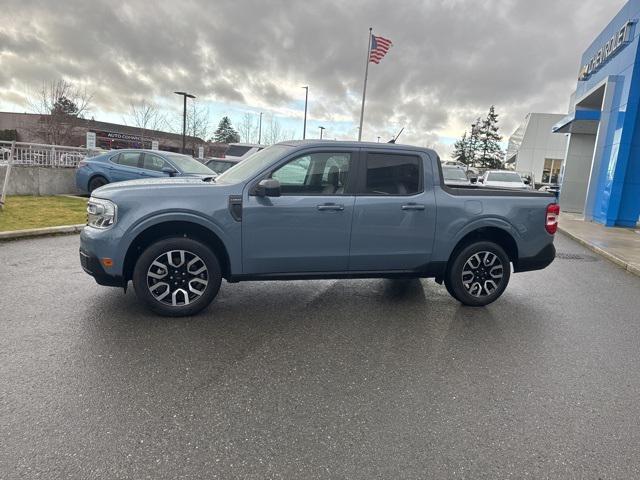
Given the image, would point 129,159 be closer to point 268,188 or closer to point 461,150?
point 268,188

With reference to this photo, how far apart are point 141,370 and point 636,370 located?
422 centimetres

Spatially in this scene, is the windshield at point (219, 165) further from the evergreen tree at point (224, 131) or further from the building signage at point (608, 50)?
the evergreen tree at point (224, 131)

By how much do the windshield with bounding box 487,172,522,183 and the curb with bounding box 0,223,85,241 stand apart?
56.7ft

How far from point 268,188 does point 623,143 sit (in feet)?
49.7

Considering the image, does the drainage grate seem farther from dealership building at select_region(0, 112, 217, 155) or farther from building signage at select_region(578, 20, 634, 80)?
dealership building at select_region(0, 112, 217, 155)

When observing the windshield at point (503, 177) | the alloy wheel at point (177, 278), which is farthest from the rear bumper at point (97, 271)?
the windshield at point (503, 177)

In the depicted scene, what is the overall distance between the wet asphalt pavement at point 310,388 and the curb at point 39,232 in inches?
105

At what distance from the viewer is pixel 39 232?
825cm

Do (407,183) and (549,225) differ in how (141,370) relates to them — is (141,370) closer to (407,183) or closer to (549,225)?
(407,183)

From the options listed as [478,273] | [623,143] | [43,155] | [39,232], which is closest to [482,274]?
[478,273]

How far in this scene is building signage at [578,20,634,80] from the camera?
1486 cm

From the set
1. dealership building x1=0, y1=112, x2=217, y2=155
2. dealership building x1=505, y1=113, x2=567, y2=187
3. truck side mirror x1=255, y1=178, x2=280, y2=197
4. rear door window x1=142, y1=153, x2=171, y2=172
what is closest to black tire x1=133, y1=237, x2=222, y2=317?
truck side mirror x1=255, y1=178, x2=280, y2=197

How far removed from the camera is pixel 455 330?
4.64 m

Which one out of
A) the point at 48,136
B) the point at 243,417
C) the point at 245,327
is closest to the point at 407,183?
the point at 245,327
